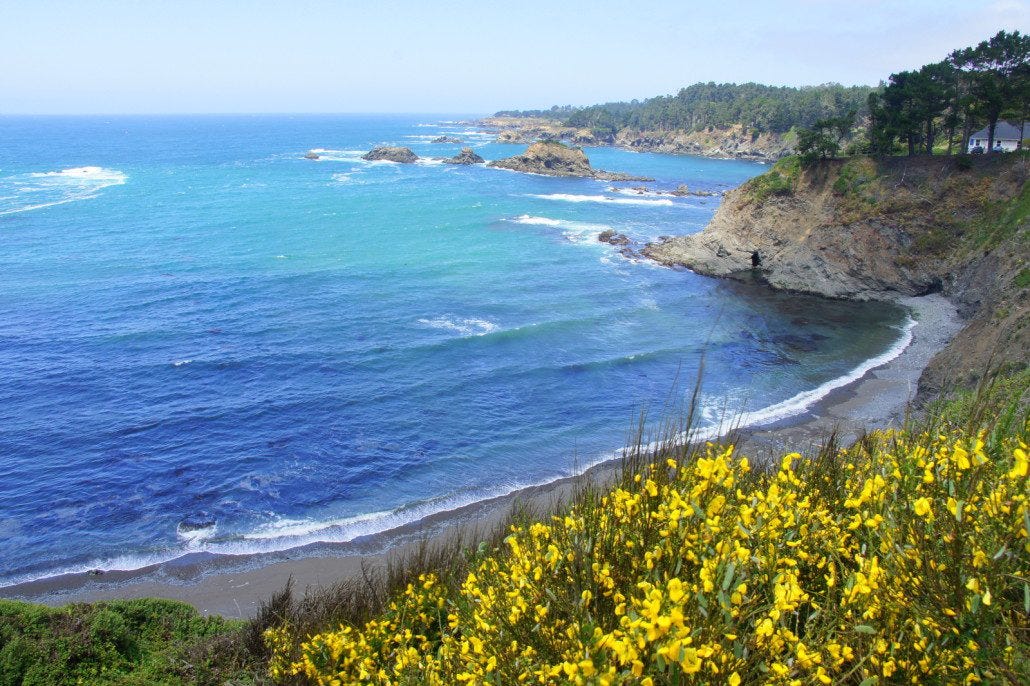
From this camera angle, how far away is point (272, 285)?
5794 cm

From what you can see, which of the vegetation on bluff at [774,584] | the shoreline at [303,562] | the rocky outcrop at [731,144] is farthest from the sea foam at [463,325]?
the rocky outcrop at [731,144]

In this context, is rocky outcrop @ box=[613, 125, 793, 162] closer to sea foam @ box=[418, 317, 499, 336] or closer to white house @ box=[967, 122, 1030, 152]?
white house @ box=[967, 122, 1030, 152]

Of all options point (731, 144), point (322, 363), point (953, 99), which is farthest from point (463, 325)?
point (731, 144)

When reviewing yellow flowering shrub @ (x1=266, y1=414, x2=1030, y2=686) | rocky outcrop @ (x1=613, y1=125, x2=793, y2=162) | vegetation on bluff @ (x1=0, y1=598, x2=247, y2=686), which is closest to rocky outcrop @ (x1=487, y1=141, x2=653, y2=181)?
rocky outcrop @ (x1=613, y1=125, x2=793, y2=162)

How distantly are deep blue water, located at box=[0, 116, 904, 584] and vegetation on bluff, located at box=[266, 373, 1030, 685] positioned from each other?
1517 cm

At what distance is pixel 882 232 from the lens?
187ft

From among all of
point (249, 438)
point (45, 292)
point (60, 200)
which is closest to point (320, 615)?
point (249, 438)

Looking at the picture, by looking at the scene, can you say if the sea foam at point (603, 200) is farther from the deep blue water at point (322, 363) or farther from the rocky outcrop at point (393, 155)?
the rocky outcrop at point (393, 155)

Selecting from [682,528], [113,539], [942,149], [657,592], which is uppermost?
[942,149]

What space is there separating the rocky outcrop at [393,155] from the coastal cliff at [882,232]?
103 m

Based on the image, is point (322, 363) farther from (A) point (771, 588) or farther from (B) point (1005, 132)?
(B) point (1005, 132)

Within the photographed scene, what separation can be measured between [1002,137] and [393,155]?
4893 inches

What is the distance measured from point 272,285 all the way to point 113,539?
112 ft

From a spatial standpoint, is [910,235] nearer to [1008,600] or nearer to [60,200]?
[1008,600]
